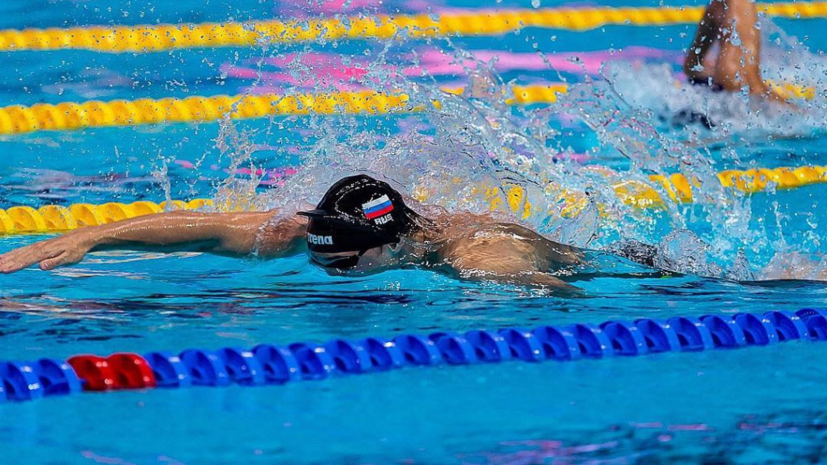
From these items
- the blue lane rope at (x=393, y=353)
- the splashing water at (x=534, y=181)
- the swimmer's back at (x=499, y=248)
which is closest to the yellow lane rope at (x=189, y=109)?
the splashing water at (x=534, y=181)

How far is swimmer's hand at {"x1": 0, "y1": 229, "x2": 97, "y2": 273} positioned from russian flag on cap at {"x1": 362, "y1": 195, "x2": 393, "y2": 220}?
744mm

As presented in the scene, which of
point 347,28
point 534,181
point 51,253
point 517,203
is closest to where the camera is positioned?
point 51,253

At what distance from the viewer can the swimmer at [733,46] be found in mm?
5957

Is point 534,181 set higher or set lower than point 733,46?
lower

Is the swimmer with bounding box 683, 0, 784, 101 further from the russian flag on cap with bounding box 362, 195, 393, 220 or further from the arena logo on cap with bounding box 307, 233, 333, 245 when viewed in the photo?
the arena logo on cap with bounding box 307, 233, 333, 245

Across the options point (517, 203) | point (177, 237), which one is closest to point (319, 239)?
point (177, 237)

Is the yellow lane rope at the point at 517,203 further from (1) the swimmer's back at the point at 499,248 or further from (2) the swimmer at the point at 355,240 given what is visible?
(2) the swimmer at the point at 355,240

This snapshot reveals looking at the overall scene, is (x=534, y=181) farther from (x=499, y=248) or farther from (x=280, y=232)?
(x=280, y=232)

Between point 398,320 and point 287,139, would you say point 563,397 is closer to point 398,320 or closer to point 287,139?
point 398,320

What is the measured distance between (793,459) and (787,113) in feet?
14.3

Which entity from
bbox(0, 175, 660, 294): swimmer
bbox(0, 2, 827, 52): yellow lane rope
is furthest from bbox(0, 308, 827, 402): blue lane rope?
bbox(0, 2, 827, 52): yellow lane rope

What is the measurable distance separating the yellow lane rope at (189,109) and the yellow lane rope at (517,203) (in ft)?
2.89

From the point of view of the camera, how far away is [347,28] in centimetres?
714

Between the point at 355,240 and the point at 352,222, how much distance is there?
0.05 metres
